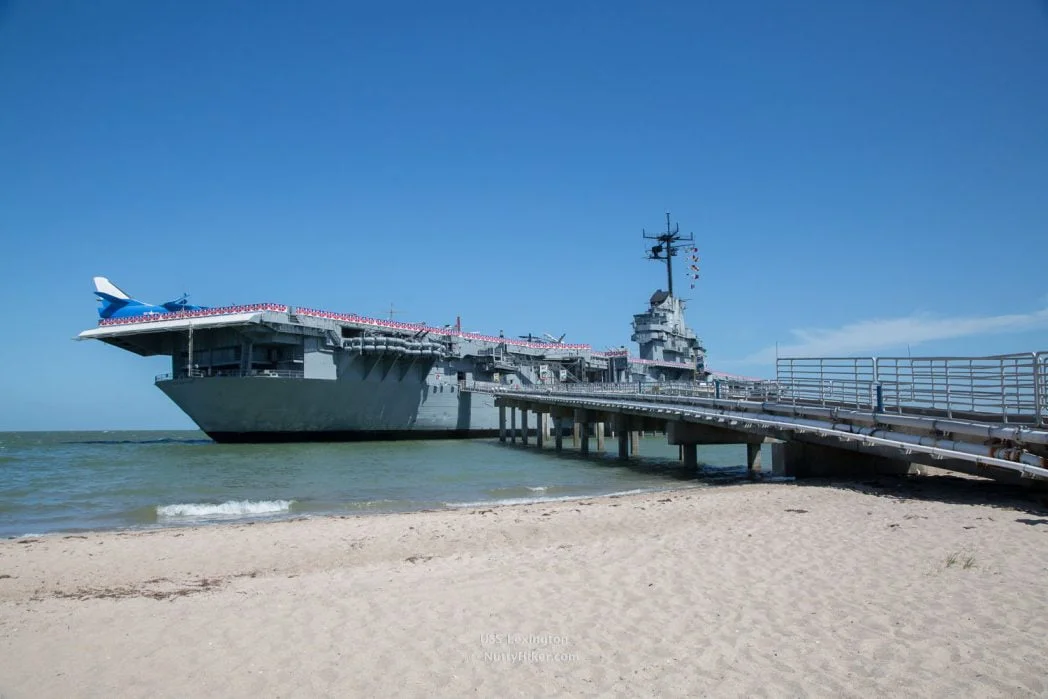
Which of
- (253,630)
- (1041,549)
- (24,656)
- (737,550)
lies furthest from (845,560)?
(24,656)

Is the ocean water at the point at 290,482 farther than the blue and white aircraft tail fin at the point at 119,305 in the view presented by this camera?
No

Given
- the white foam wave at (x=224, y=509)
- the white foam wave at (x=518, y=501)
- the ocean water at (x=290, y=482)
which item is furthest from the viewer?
the white foam wave at (x=518, y=501)

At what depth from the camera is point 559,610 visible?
6.12 metres

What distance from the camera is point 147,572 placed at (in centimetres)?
877

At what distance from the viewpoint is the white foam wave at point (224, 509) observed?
14.6 meters

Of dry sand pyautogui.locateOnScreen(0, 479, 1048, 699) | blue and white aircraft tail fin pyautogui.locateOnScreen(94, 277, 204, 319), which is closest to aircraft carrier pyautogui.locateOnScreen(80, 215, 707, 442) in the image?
blue and white aircraft tail fin pyautogui.locateOnScreen(94, 277, 204, 319)

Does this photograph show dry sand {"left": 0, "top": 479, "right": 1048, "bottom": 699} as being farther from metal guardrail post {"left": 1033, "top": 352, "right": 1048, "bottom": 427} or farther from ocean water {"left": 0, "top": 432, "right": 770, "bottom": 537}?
ocean water {"left": 0, "top": 432, "right": 770, "bottom": 537}

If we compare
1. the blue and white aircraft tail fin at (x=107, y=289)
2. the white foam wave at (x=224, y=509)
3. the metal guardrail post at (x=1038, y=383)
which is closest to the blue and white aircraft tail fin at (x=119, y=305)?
the blue and white aircraft tail fin at (x=107, y=289)

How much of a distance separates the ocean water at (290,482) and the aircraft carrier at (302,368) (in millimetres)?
3193

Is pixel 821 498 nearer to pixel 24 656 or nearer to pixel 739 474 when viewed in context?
pixel 739 474

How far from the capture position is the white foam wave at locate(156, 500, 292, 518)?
1457 centimetres

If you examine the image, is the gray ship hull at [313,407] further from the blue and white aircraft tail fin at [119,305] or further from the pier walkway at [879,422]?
the pier walkway at [879,422]

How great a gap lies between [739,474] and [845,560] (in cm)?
1402

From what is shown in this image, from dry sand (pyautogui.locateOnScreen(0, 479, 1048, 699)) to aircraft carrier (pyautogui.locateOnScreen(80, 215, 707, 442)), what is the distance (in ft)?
80.2
